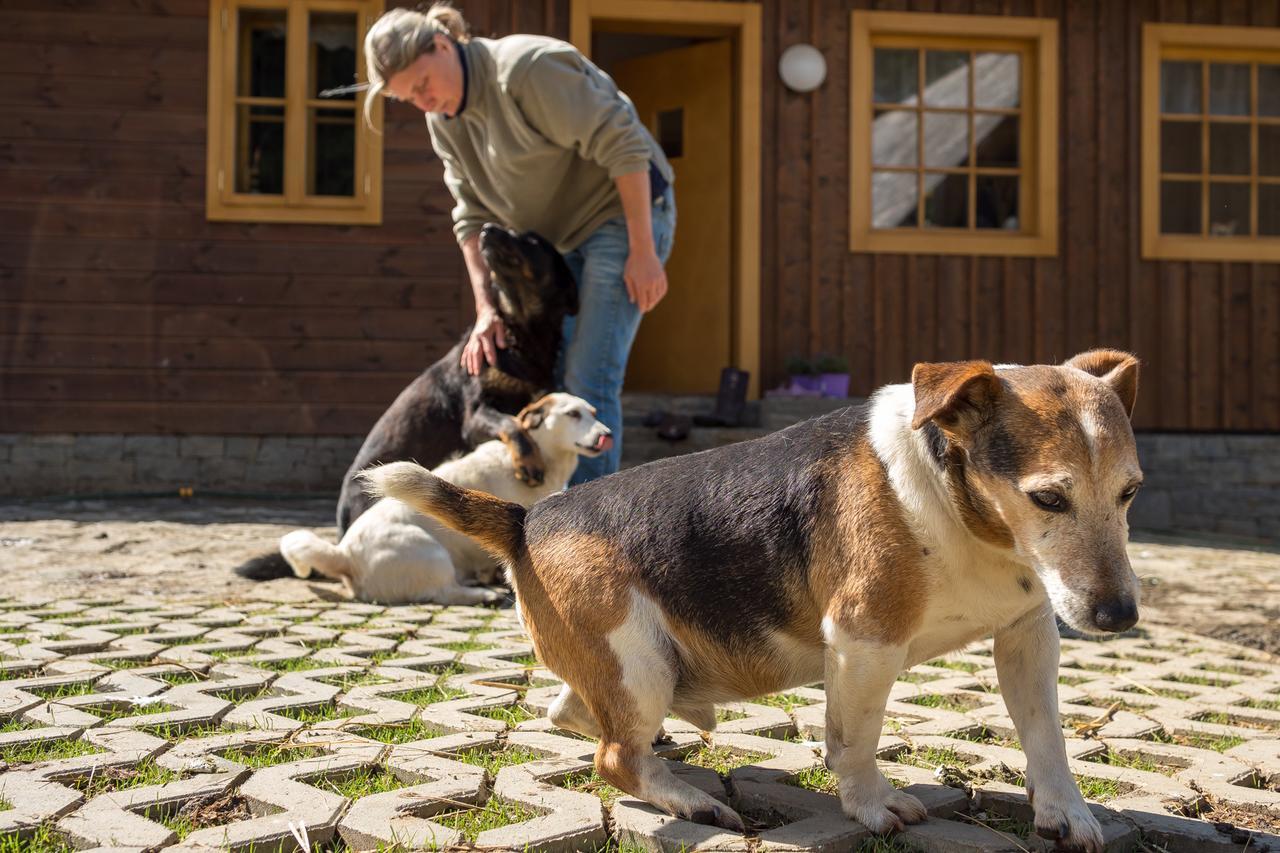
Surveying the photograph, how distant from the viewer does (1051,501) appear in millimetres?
1995

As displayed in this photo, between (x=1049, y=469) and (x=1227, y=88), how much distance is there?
34.5 ft

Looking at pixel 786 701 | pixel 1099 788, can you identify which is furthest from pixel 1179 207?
pixel 1099 788

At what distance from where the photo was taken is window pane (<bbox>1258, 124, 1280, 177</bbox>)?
10969mm

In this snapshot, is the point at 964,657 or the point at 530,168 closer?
the point at 964,657

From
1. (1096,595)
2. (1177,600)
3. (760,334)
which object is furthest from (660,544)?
(760,334)

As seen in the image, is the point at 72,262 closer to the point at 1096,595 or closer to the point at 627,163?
the point at 627,163

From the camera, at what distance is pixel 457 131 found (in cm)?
513

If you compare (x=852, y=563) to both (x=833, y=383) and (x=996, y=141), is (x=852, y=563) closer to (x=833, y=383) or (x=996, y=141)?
(x=833, y=383)

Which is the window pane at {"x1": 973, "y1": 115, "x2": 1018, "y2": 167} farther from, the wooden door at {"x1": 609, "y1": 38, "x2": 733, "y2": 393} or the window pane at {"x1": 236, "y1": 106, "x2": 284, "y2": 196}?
the window pane at {"x1": 236, "y1": 106, "x2": 284, "y2": 196}

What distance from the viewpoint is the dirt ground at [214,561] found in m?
5.12

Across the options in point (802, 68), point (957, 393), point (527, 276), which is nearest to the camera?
point (957, 393)

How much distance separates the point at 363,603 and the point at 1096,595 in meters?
3.60

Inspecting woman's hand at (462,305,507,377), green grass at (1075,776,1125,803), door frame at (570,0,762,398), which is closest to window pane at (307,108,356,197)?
door frame at (570,0,762,398)

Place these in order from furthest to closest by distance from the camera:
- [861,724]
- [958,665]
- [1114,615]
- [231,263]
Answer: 1. [231,263]
2. [958,665]
3. [861,724]
4. [1114,615]
